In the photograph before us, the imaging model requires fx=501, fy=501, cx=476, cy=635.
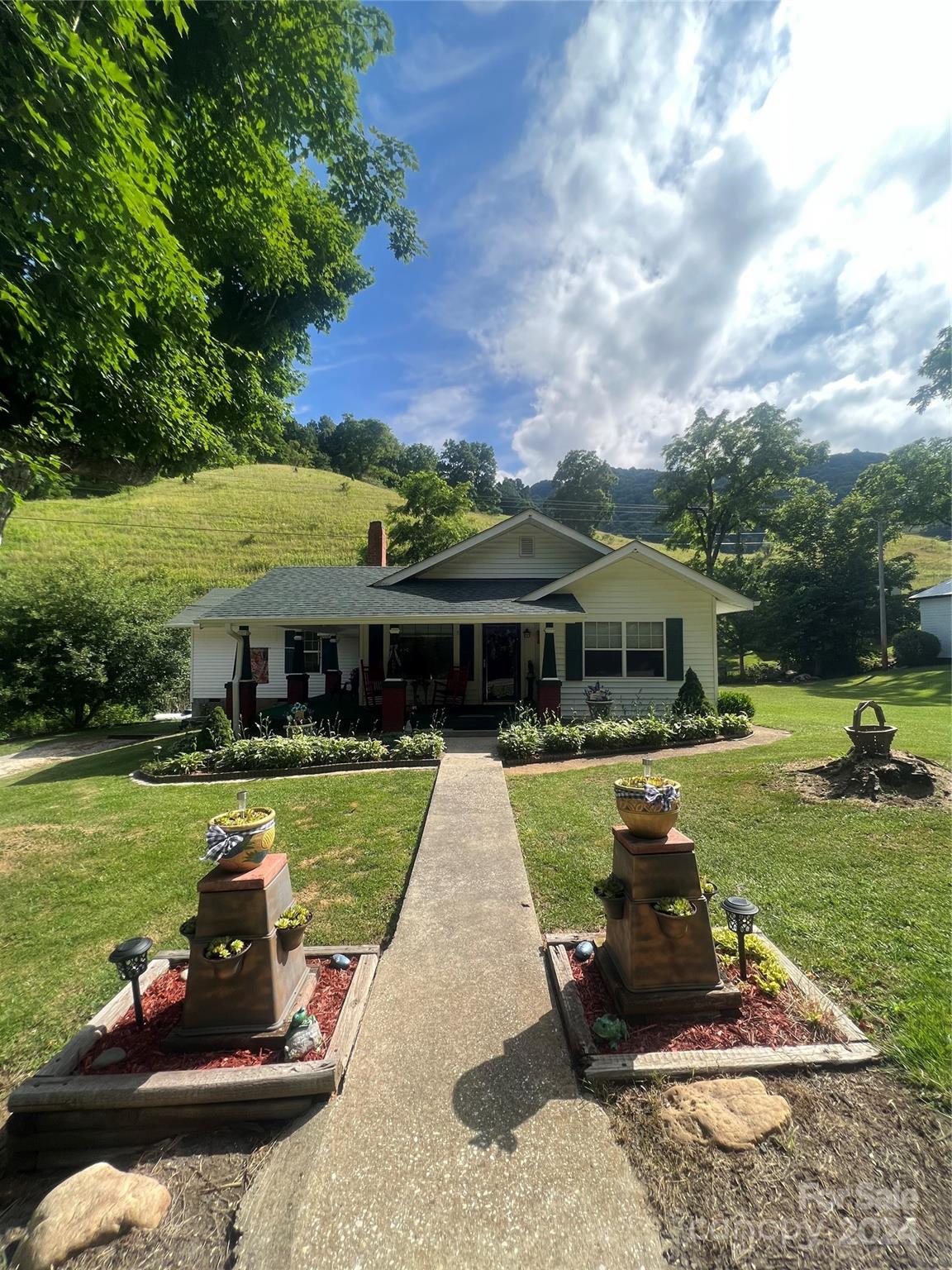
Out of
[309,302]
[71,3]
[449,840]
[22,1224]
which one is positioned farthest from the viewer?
[309,302]

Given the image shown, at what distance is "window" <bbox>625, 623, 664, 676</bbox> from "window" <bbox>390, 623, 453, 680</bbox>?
16.1 ft

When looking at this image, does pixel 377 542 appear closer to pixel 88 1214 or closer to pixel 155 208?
pixel 155 208

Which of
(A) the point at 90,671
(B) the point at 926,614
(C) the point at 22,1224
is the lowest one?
(C) the point at 22,1224

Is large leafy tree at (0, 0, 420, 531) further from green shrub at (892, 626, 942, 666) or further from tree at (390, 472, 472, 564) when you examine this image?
green shrub at (892, 626, 942, 666)

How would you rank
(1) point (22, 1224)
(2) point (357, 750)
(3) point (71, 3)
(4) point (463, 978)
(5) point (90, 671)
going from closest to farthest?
1. (1) point (22, 1224)
2. (4) point (463, 978)
3. (3) point (71, 3)
4. (2) point (357, 750)
5. (5) point (90, 671)

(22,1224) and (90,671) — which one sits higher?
(90,671)

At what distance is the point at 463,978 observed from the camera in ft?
10.6

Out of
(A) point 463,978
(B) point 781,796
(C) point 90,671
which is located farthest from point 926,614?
(C) point 90,671

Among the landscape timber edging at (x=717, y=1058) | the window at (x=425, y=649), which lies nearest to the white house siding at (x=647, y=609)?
the window at (x=425, y=649)

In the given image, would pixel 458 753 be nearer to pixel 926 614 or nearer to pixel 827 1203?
pixel 827 1203

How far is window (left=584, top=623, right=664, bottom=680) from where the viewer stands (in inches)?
499

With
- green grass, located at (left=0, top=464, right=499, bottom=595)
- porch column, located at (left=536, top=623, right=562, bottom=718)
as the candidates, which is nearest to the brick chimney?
→ porch column, located at (left=536, top=623, right=562, bottom=718)

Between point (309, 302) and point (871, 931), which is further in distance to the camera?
point (309, 302)

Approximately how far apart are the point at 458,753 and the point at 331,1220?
7.76m
